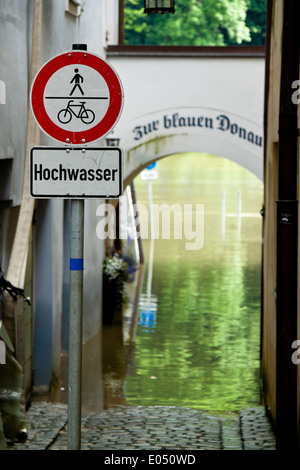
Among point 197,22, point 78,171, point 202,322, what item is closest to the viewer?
point 78,171

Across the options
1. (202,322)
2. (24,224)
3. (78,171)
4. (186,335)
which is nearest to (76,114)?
(78,171)

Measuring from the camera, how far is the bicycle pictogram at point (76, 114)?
17.9 ft

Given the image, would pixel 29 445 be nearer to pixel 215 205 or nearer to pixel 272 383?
pixel 272 383

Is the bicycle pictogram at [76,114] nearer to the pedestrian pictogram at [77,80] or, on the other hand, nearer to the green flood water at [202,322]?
the pedestrian pictogram at [77,80]

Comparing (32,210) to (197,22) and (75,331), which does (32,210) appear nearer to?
(75,331)

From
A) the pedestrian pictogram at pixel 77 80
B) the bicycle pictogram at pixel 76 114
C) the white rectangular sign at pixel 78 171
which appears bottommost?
the white rectangular sign at pixel 78 171

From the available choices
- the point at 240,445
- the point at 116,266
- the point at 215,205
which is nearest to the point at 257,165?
the point at 116,266

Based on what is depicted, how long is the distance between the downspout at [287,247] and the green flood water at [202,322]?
339 centimetres

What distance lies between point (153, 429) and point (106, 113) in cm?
486

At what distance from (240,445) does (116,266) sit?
902 centimetres

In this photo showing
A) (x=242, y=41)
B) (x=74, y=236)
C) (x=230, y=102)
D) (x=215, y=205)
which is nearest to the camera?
(x=74, y=236)

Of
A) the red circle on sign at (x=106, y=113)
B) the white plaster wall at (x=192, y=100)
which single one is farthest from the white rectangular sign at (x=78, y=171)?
the white plaster wall at (x=192, y=100)

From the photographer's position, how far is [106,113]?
5.46m

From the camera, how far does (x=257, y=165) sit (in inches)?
685
